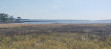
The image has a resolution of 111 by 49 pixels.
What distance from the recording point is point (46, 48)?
13.6 metres

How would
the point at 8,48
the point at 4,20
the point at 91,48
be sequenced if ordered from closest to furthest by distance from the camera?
1. the point at 8,48
2. the point at 91,48
3. the point at 4,20

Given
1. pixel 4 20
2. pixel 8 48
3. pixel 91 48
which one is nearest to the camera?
pixel 8 48

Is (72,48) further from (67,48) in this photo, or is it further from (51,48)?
(51,48)

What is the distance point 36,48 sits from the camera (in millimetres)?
13453

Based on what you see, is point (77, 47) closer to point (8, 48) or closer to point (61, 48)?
point (61, 48)

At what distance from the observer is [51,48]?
13.7 meters

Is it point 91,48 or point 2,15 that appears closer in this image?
point 91,48

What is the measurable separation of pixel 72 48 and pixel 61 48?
1.36 m

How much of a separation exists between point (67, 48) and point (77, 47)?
4.75 ft

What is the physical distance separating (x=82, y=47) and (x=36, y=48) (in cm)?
564

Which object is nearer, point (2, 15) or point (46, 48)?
point (46, 48)

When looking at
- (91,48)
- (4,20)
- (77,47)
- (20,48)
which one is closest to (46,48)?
(20,48)

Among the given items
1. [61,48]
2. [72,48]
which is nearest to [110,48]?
[72,48]

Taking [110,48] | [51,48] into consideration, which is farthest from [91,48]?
[51,48]
